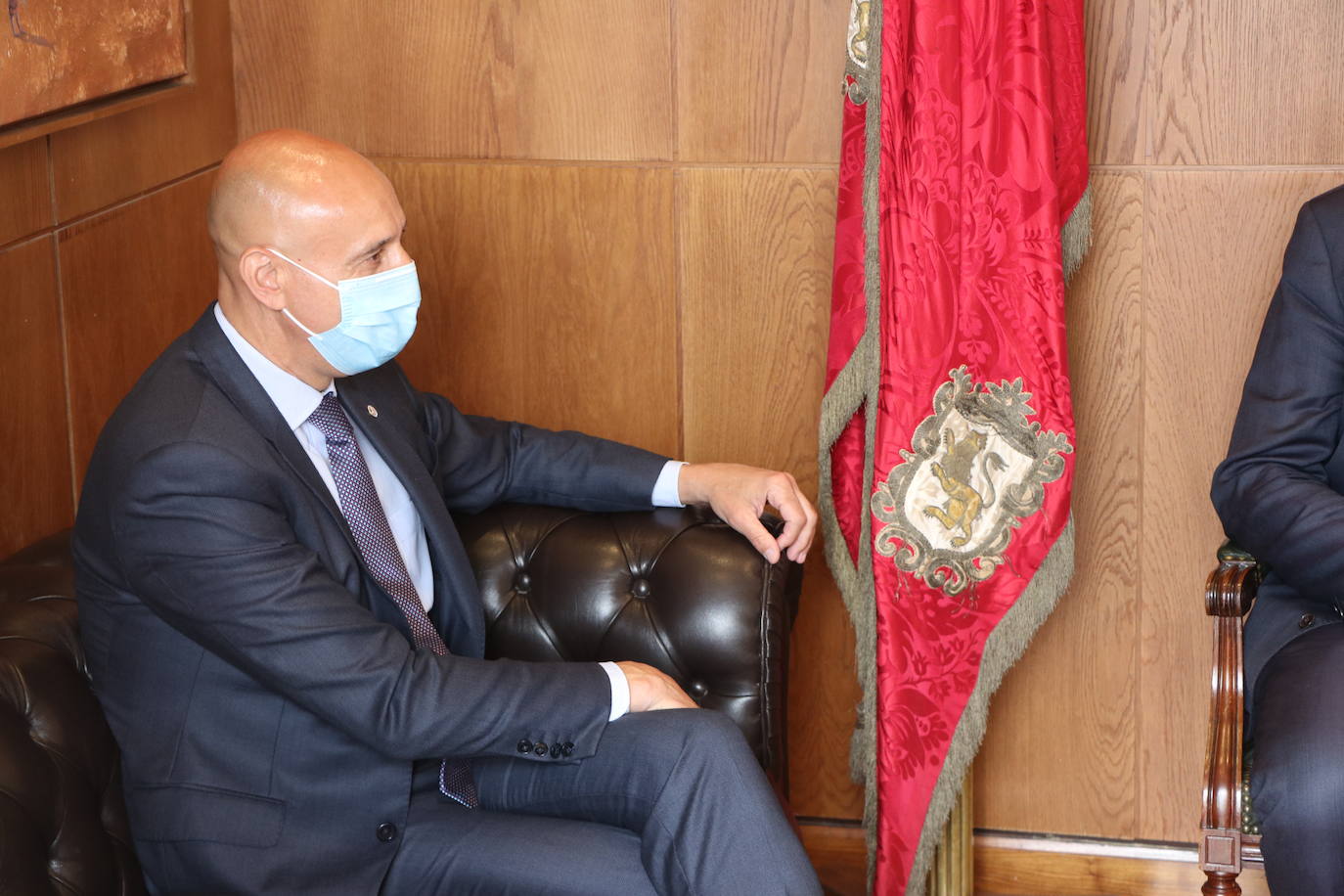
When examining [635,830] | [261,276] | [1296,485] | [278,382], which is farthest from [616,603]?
[1296,485]

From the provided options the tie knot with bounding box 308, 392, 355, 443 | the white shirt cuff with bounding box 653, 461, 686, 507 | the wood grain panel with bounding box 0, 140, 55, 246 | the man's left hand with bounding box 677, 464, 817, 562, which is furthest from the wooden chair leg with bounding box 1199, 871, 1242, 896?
the wood grain panel with bounding box 0, 140, 55, 246

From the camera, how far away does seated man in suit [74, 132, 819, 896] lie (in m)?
2.01

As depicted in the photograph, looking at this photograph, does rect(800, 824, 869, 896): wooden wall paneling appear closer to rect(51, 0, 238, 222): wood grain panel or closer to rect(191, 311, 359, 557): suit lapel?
rect(191, 311, 359, 557): suit lapel

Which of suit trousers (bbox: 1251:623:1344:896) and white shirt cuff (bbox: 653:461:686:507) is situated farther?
white shirt cuff (bbox: 653:461:686:507)

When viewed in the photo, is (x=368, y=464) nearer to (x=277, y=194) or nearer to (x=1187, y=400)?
(x=277, y=194)

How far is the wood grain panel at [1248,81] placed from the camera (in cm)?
285

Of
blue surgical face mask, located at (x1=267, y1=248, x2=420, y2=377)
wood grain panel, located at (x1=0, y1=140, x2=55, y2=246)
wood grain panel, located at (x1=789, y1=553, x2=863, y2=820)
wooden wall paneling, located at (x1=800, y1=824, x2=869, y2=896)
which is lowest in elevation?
wooden wall paneling, located at (x1=800, y1=824, x2=869, y2=896)

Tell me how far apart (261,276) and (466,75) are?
3.73ft

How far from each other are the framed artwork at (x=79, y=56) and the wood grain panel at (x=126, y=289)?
22 cm

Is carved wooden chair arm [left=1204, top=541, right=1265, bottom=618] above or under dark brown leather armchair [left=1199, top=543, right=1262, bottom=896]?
above

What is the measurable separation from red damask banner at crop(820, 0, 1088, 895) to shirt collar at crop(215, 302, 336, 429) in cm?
103

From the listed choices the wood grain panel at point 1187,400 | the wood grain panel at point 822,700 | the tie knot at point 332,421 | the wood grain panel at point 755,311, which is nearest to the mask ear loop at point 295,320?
the tie knot at point 332,421

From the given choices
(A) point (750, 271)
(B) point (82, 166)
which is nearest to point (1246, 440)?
(A) point (750, 271)

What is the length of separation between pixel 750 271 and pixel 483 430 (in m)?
0.75
